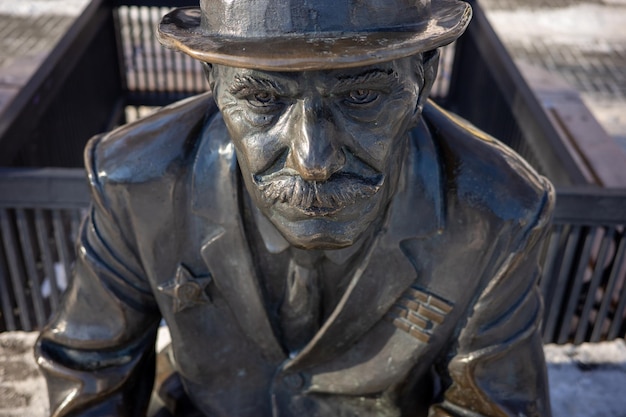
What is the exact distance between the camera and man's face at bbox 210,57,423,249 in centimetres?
144

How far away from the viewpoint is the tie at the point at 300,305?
192 cm

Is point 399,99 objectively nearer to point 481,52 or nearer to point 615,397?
point 615,397

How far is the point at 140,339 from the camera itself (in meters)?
2.12

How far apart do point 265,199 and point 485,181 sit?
0.61m

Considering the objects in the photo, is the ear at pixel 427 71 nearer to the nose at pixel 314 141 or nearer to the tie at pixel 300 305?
the nose at pixel 314 141

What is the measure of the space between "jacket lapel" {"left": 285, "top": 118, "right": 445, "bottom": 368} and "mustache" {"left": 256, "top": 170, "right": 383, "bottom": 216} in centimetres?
34

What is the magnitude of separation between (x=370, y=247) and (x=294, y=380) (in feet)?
1.55

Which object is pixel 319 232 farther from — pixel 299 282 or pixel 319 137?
pixel 299 282

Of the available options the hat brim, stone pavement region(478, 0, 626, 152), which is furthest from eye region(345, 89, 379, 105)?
stone pavement region(478, 0, 626, 152)

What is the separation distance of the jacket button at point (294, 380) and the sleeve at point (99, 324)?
41 centimetres

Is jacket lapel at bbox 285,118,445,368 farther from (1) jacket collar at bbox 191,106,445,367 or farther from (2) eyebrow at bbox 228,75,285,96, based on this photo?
(2) eyebrow at bbox 228,75,285,96

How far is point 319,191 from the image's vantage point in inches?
58.1

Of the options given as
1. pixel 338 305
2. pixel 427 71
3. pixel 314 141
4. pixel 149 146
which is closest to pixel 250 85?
pixel 314 141

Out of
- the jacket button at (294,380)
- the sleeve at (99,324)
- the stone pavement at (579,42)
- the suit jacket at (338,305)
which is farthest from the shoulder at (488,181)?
the stone pavement at (579,42)
